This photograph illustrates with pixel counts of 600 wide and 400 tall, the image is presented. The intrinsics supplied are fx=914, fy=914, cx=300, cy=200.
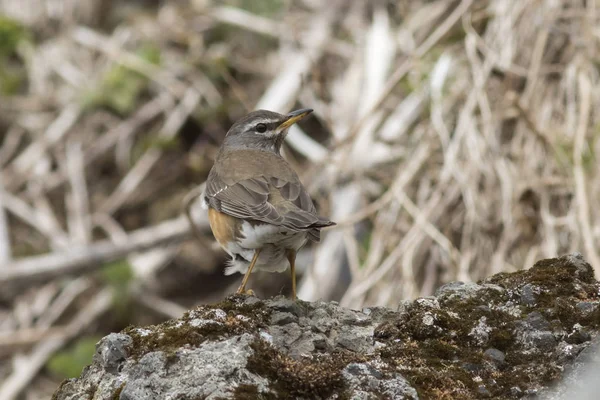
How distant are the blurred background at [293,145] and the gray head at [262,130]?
3.28ft

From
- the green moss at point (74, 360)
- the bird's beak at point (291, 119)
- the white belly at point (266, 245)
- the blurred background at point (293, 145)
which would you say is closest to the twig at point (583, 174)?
the blurred background at point (293, 145)

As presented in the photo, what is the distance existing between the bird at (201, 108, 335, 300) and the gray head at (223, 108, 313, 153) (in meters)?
0.01

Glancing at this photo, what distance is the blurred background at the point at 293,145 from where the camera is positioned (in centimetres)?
647

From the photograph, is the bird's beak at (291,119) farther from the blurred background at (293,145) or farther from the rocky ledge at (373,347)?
A: the rocky ledge at (373,347)

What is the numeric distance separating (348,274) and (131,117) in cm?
350

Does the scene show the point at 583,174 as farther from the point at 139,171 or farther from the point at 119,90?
the point at 119,90

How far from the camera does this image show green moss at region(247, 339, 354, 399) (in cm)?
279

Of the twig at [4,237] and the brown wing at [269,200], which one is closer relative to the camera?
the brown wing at [269,200]

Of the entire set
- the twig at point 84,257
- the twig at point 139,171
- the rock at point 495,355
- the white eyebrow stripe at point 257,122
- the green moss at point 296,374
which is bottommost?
the green moss at point 296,374

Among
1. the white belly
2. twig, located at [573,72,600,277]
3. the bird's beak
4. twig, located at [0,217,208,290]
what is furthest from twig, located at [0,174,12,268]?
twig, located at [573,72,600,277]

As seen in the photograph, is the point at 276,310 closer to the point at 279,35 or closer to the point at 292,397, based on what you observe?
the point at 292,397

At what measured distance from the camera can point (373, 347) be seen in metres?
3.13

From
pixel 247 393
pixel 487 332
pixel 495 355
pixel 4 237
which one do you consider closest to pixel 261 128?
pixel 487 332

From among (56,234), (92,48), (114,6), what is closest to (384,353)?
(56,234)
